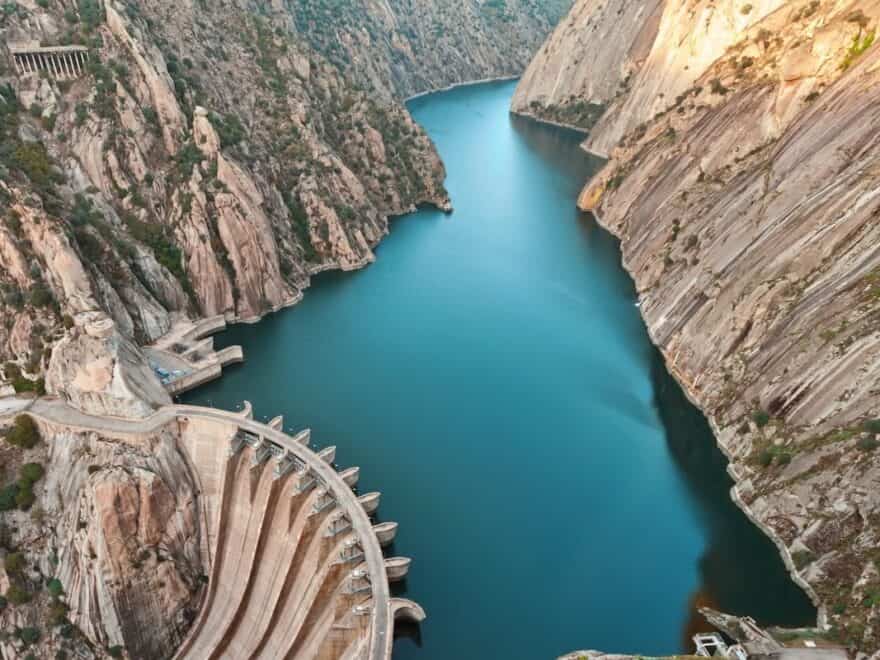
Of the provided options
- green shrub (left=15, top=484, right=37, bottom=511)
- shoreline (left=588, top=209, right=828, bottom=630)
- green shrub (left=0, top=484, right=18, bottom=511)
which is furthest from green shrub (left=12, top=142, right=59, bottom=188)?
shoreline (left=588, top=209, right=828, bottom=630)

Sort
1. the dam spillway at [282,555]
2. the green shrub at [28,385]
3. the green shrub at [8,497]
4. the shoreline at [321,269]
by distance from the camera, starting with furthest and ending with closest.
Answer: the shoreline at [321,269] → the green shrub at [28,385] → the green shrub at [8,497] → the dam spillway at [282,555]

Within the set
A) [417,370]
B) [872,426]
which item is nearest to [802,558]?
[872,426]

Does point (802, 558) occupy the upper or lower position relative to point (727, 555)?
upper

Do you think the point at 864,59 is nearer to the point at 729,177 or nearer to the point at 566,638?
the point at 729,177

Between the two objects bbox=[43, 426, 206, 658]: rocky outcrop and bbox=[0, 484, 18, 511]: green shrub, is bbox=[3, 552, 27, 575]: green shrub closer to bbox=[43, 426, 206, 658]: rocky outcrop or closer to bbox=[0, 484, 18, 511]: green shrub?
bbox=[43, 426, 206, 658]: rocky outcrop

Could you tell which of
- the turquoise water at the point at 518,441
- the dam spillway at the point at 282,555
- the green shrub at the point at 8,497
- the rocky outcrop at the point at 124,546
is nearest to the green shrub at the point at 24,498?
the green shrub at the point at 8,497

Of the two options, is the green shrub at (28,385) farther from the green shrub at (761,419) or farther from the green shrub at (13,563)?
the green shrub at (761,419)

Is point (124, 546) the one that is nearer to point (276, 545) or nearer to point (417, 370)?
point (276, 545)
